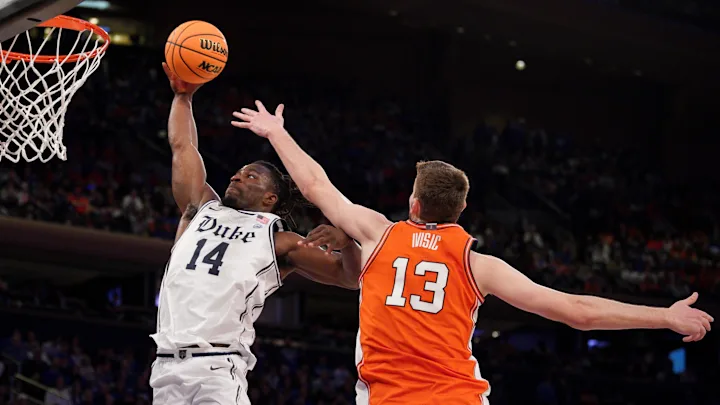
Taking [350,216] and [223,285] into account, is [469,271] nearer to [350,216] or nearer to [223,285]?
[350,216]

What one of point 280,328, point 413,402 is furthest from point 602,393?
point 413,402

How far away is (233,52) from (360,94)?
288 cm

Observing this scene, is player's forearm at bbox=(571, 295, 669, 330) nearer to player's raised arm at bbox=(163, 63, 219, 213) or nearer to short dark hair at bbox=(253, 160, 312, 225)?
short dark hair at bbox=(253, 160, 312, 225)

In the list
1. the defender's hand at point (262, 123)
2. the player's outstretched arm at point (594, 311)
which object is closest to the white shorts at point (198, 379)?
the defender's hand at point (262, 123)

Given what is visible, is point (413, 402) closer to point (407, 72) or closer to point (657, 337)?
point (657, 337)

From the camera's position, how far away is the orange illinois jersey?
14.2 ft

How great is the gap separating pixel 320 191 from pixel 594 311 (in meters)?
1.29

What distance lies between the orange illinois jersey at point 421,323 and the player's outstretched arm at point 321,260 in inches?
28.2

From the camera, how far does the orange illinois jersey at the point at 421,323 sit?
14.2 feet

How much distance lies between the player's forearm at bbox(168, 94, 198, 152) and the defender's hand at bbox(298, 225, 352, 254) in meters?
1.20

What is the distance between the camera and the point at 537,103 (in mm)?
24875

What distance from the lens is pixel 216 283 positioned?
517cm

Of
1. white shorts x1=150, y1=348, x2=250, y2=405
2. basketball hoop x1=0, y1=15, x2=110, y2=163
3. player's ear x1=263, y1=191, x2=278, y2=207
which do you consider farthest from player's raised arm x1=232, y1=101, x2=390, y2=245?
basketball hoop x1=0, y1=15, x2=110, y2=163

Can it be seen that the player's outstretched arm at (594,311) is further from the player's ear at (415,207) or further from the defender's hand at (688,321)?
the player's ear at (415,207)
